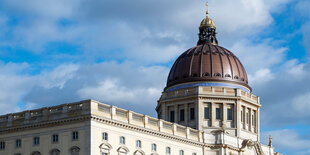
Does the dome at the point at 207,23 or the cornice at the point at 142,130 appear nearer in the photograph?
the cornice at the point at 142,130

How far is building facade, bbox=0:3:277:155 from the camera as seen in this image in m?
85.4

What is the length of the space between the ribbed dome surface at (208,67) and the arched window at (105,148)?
132 ft

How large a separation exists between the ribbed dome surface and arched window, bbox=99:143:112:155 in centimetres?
4035

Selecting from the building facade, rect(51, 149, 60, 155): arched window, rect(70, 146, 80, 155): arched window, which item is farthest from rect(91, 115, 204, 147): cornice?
rect(51, 149, 60, 155): arched window

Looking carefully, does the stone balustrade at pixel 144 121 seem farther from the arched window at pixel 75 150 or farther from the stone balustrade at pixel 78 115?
the arched window at pixel 75 150

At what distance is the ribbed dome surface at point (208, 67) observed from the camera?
408ft

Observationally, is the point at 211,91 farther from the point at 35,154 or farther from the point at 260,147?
the point at 35,154

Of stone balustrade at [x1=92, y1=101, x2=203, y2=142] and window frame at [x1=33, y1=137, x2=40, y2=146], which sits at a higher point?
stone balustrade at [x1=92, y1=101, x2=203, y2=142]

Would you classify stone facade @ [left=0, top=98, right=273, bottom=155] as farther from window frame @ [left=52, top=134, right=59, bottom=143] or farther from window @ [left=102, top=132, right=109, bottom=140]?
window @ [left=102, top=132, right=109, bottom=140]

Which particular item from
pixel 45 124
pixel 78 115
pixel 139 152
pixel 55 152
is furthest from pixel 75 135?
pixel 139 152

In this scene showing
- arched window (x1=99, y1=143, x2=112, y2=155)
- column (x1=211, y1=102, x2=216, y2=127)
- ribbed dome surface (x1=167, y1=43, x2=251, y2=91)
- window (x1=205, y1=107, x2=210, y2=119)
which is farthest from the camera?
ribbed dome surface (x1=167, y1=43, x2=251, y2=91)

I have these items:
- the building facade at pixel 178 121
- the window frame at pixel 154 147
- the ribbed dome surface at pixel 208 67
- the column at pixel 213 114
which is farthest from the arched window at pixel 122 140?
the ribbed dome surface at pixel 208 67

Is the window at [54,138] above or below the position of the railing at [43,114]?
below

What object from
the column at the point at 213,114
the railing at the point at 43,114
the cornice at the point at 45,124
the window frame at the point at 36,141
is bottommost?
the window frame at the point at 36,141
